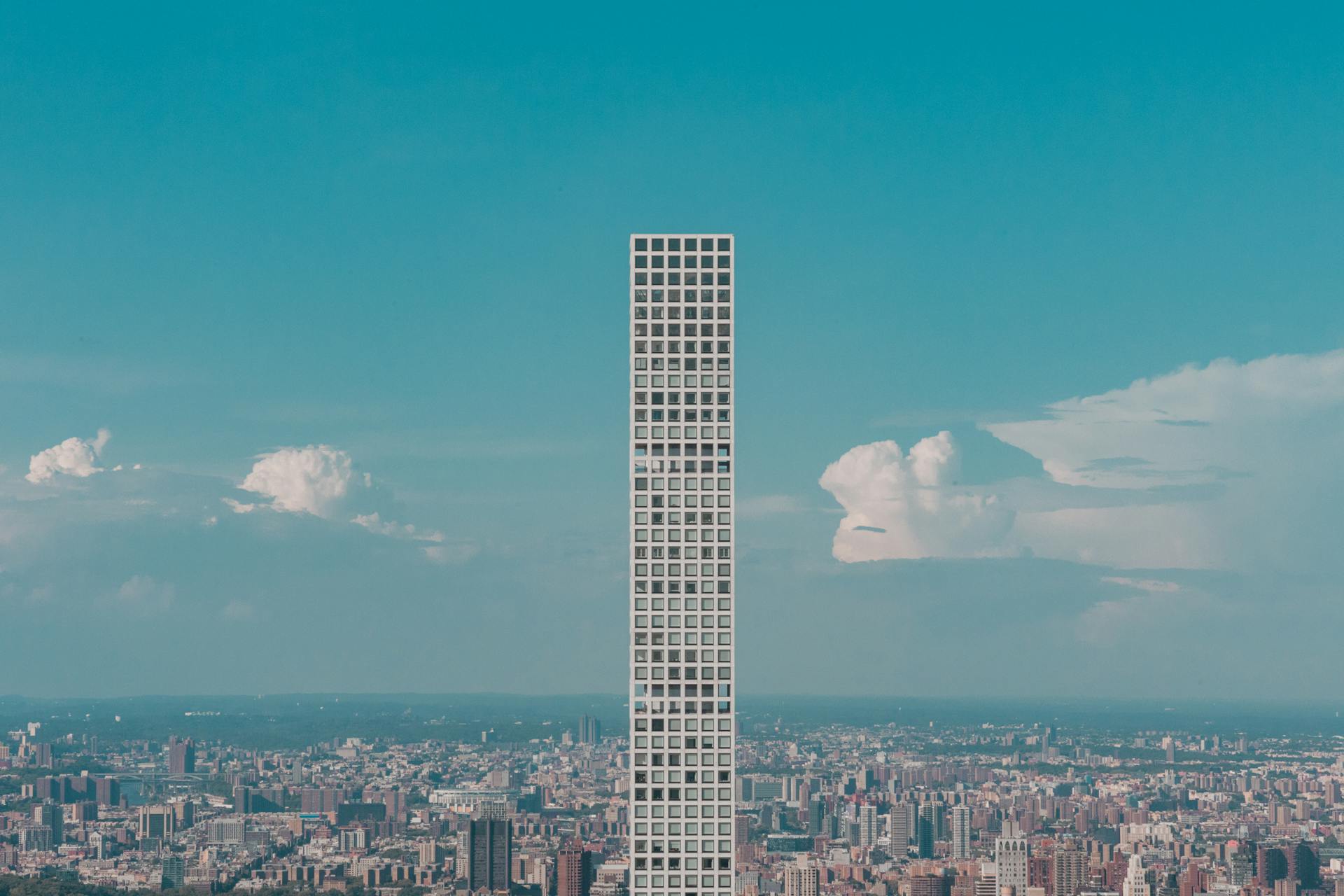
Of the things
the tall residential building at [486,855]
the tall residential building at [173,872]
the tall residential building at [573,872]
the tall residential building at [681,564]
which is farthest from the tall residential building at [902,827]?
the tall residential building at [681,564]

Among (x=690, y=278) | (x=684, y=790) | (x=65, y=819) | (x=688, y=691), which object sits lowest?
(x=65, y=819)

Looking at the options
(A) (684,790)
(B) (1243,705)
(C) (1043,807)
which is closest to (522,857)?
(C) (1043,807)

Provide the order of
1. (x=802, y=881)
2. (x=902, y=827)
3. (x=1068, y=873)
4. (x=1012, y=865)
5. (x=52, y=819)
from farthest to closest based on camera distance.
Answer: (x=52, y=819) → (x=902, y=827) → (x=1068, y=873) → (x=1012, y=865) → (x=802, y=881)

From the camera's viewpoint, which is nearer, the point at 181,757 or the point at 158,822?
the point at 158,822

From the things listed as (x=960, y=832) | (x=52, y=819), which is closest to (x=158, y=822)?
(x=52, y=819)

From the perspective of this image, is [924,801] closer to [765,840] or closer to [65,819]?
[765,840]

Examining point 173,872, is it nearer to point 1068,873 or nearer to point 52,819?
point 52,819

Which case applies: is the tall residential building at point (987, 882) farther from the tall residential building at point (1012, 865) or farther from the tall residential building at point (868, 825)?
the tall residential building at point (868, 825)
